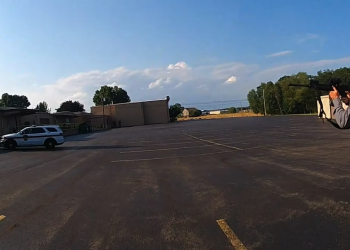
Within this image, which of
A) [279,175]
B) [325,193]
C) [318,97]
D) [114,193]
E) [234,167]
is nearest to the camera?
[318,97]

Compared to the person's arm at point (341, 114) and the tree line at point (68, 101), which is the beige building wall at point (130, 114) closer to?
the tree line at point (68, 101)

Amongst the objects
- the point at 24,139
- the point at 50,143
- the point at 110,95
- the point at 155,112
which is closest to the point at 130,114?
the point at 155,112

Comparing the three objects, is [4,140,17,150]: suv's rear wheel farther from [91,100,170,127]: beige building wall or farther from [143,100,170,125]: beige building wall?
[143,100,170,125]: beige building wall

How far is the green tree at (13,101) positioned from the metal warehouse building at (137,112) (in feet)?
105

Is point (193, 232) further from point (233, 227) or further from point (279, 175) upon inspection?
point (279, 175)

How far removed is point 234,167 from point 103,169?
199 inches

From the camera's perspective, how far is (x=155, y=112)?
311 feet

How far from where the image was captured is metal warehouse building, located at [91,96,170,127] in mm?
92250

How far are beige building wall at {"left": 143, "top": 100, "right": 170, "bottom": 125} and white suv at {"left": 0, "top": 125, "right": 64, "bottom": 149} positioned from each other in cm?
6850

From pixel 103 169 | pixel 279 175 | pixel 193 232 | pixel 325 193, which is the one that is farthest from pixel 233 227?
pixel 103 169

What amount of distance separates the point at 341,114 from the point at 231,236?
2285 mm

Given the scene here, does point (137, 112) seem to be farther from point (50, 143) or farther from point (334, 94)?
point (334, 94)

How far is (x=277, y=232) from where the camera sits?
15.8 feet

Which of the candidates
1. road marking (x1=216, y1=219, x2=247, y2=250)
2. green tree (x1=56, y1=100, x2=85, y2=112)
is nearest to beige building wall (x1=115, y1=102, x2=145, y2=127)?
green tree (x1=56, y1=100, x2=85, y2=112)
